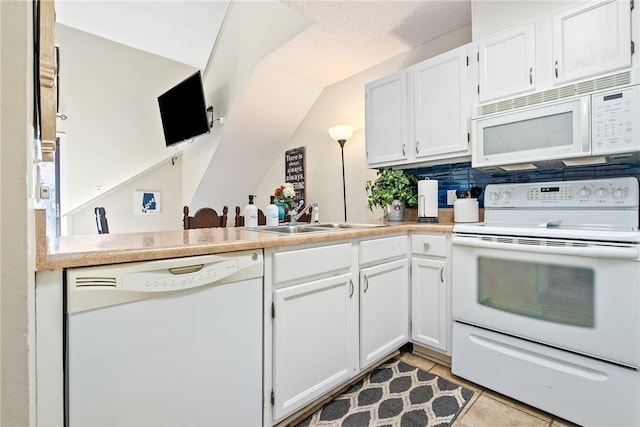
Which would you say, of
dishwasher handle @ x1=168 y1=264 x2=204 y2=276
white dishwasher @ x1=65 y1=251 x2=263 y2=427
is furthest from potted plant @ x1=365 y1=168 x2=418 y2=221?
dishwasher handle @ x1=168 y1=264 x2=204 y2=276

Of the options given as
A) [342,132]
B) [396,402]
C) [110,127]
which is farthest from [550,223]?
[110,127]

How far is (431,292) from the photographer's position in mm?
1962

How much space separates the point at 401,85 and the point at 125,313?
2.35m

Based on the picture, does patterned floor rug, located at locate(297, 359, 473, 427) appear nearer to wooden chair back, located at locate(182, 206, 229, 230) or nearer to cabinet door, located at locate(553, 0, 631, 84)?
cabinet door, located at locate(553, 0, 631, 84)

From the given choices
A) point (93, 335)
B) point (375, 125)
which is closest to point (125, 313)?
point (93, 335)

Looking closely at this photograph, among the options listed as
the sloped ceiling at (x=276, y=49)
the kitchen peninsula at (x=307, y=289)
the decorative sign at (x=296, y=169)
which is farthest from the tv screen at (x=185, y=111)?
the kitchen peninsula at (x=307, y=289)

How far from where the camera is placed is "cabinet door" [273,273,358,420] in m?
1.33

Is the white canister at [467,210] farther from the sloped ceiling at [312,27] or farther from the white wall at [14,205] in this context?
the white wall at [14,205]

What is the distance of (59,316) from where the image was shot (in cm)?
85

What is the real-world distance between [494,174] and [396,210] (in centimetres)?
78

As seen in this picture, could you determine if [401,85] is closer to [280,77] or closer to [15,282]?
[280,77]

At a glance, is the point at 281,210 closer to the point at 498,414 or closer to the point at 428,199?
the point at 428,199

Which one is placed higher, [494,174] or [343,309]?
[494,174]

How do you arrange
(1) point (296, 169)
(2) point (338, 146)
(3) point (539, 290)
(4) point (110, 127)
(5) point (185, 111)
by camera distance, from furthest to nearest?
1. (4) point (110, 127)
2. (1) point (296, 169)
3. (5) point (185, 111)
4. (2) point (338, 146)
5. (3) point (539, 290)
